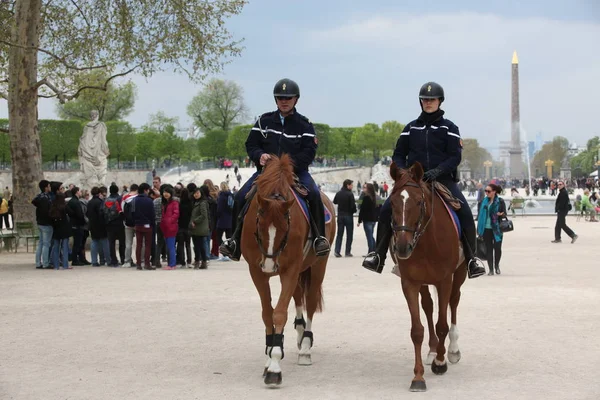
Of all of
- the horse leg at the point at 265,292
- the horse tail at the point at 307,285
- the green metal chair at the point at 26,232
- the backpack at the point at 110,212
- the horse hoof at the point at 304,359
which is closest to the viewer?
the horse leg at the point at 265,292

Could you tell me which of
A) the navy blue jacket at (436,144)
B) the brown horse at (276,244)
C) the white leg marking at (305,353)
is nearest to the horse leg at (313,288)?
the white leg marking at (305,353)

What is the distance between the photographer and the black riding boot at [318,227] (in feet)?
29.8

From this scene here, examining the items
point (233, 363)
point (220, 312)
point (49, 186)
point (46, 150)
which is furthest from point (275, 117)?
point (46, 150)

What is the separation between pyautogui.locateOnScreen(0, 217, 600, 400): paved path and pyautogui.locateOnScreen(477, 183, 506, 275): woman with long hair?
0.80 meters

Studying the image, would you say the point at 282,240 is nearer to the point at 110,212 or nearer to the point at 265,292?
the point at 265,292

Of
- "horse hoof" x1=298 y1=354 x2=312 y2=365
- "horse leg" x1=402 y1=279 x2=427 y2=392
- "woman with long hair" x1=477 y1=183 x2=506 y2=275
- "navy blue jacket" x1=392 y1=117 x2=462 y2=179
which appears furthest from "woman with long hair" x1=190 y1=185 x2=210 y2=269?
"horse leg" x1=402 y1=279 x2=427 y2=392

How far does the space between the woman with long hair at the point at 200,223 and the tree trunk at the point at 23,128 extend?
913 cm

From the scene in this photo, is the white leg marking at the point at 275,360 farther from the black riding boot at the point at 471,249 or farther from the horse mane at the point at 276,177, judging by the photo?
the black riding boot at the point at 471,249

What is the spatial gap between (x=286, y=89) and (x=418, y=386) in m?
3.28

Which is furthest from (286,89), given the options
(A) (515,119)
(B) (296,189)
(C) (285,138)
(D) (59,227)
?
(A) (515,119)

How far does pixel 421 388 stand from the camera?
779 centimetres

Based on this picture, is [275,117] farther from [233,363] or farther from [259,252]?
[233,363]

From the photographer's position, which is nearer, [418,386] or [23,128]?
[418,386]

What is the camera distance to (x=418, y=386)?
7.80 metres
